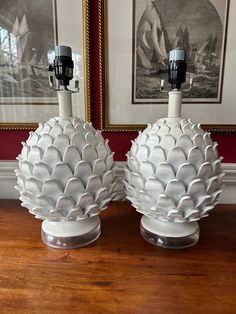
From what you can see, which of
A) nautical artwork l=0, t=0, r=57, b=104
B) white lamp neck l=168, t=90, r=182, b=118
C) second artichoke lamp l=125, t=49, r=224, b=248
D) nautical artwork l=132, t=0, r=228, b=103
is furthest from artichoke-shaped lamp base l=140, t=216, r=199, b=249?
nautical artwork l=0, t=0, r=57, b=104

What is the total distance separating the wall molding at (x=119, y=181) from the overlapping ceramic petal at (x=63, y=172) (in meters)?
0.23

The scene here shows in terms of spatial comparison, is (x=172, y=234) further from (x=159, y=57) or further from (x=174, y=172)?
(x=159, y=57)

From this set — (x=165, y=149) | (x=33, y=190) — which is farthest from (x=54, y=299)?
(x=165, y=149)

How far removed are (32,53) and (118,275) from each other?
23.9 inches

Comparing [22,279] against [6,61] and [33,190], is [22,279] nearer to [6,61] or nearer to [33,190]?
[33,190]

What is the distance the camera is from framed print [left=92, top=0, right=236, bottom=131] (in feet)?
2.04

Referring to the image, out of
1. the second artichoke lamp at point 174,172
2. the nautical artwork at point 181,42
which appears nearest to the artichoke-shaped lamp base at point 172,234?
the second artichoke lamp at point 174,172

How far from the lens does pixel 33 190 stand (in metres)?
0.44

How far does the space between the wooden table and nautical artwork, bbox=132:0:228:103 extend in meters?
0.37

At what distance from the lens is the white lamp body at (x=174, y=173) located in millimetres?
431

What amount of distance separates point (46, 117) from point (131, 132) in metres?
0.26

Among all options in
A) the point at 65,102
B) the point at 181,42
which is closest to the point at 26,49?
the point at 65,102

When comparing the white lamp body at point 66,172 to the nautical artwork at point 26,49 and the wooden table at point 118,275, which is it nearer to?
the wooden table at point 118,275

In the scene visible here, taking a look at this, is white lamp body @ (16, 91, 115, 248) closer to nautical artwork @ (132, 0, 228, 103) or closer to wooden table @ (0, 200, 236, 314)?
wooden table @ (0, 200, 236, 314)
